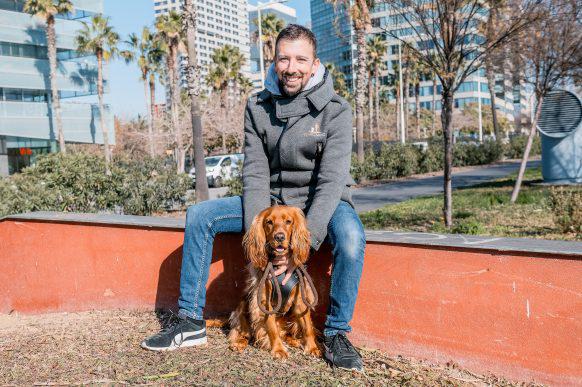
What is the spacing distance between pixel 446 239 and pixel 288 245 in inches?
39.3

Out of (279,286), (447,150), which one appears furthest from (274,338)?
(447,150)

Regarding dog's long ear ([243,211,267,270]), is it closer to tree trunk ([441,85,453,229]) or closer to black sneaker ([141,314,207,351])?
black sneaker ([141,314,207,351])

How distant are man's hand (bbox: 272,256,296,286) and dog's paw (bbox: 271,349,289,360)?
0.42 metres

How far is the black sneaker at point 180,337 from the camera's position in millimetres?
3412

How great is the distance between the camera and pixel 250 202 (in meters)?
3.50

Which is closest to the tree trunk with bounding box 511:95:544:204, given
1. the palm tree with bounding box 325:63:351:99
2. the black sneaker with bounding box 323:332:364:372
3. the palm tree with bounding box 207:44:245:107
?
the black sneaker with bounding box 323:332:364:372

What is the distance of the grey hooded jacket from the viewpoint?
11.4 ft

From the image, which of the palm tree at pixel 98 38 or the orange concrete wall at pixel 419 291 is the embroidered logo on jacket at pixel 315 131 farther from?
the palm tree at pixel 98 38

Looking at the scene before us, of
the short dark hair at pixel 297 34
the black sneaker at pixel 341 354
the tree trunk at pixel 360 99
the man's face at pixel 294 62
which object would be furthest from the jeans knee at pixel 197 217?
the tree trunk at pixel 360 99

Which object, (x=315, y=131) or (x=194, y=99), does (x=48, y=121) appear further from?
(x=315, y=131)

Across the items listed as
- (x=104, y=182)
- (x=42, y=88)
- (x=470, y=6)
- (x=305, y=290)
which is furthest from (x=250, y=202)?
(x=42, y=88)

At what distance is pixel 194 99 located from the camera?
18422mm

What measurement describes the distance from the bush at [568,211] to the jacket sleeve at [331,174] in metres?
4.92

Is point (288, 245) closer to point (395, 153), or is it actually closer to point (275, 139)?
point (275, 139)
